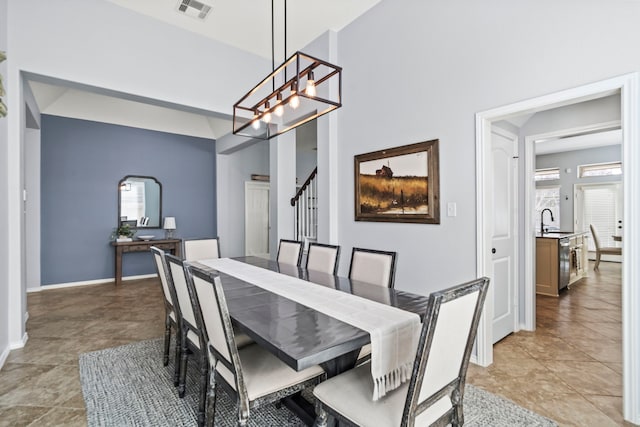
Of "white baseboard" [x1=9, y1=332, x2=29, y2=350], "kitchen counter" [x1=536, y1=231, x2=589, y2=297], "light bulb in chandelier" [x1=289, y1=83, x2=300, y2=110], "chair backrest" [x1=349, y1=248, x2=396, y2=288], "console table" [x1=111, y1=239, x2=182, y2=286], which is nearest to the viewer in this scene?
"light bulb in chandelier" [x1=289, y1=83, x2=300, y2=110]

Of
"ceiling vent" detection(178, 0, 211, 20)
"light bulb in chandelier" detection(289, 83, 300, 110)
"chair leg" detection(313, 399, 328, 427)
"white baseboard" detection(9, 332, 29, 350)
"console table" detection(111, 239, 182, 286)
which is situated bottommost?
"white baseboard" detection(9, 332, 29, 350)

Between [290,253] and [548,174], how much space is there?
8544 millimetres

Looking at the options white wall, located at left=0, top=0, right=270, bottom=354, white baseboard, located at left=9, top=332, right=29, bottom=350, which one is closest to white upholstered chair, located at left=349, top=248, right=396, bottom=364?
white wall, located at left=0, top=0, right=270, bottom=354

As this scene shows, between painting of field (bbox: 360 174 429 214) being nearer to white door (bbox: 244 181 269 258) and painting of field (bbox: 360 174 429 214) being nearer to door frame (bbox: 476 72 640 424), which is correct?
door frame (bbox: 476 72 640 424)

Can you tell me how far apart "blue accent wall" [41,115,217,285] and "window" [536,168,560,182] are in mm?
8921

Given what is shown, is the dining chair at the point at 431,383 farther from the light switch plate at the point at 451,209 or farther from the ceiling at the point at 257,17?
the ceiling at the point at 257,17

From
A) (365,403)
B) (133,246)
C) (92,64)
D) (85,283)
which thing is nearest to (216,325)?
(365,403)

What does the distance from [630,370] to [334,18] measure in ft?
13.5

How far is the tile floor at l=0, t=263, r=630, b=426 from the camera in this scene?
2066 millimetres

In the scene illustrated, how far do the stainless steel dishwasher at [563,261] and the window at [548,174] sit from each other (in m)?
4.35

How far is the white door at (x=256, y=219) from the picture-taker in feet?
24.1

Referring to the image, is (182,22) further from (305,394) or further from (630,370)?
(630,370)

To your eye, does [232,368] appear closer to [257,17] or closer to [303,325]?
[303,325]

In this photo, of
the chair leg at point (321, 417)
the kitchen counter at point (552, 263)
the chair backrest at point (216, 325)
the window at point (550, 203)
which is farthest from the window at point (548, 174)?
the chair backrest at point (216, 325)
